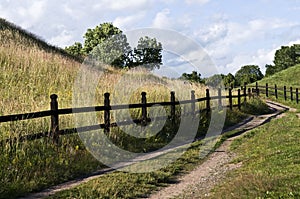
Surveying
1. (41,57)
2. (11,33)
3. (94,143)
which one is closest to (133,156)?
(94,143)

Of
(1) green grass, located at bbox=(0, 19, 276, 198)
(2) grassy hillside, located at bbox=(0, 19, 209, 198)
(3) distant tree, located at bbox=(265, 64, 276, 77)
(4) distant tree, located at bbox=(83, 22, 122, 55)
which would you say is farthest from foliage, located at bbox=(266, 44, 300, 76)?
(2) grassy hillside, located at bbox=(0, 19, 209, 198)

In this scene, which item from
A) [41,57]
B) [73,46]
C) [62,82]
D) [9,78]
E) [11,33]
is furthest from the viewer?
[73,46]

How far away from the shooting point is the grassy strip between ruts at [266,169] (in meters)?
7.38

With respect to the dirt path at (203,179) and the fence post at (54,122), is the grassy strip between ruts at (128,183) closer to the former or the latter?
the dirt path at (203,179)

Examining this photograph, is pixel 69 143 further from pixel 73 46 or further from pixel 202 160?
pixel 73 46

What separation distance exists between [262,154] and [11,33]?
23850 millimetres

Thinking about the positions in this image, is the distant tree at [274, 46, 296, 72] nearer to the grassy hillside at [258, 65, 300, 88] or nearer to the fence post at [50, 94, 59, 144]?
the grassy hillside at [258, 65, 300, 88]

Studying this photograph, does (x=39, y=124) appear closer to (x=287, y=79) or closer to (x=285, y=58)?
(x=287, y=79)

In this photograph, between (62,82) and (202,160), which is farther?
(62,82)

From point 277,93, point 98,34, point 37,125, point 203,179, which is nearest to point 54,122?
point 37,125

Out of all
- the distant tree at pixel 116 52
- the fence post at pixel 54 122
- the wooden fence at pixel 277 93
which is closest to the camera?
the fence post at pixel 54 122

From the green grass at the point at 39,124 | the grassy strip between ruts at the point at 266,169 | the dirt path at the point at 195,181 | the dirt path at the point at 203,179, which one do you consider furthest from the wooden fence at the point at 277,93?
the dirt path at the point at 195,181

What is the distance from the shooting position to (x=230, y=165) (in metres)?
11.0

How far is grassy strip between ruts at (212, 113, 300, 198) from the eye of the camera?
290 inches
